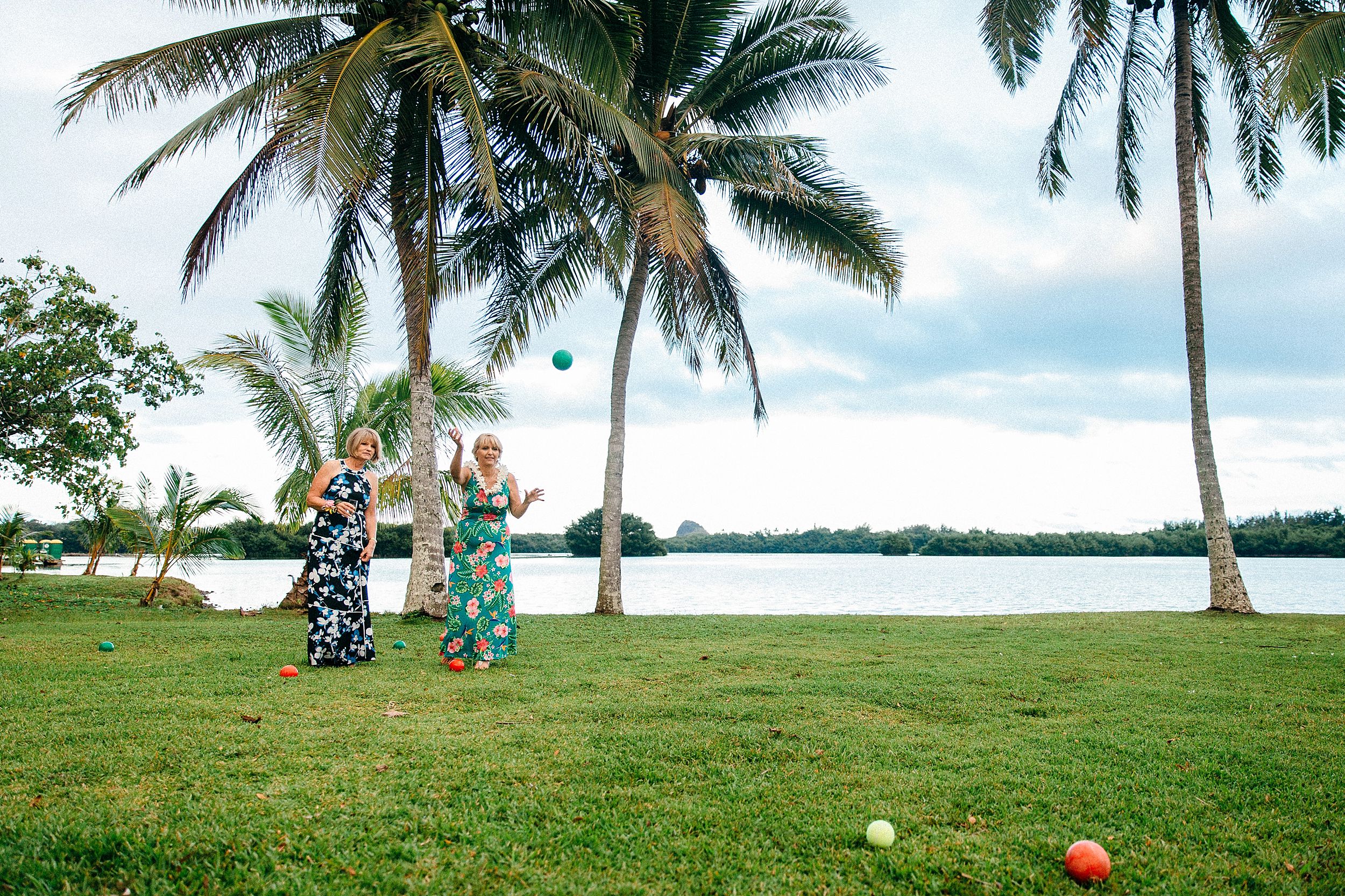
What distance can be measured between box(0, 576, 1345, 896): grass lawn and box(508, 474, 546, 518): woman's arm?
1.29 metres

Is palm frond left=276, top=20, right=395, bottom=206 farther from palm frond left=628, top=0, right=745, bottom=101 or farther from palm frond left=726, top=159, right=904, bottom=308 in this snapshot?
palm frond left=726, top=159, right=904, bottom=308

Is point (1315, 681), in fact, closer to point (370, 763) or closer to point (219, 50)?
point (370, 763)

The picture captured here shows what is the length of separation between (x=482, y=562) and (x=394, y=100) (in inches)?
286

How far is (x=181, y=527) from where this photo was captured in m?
12.9

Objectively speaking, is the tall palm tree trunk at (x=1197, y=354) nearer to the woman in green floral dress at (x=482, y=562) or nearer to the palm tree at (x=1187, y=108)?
the palm tree at (x=1187, y=108)

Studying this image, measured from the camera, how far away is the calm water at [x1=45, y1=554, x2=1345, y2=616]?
47.1 ft

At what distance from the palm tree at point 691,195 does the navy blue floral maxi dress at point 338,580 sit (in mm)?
5400

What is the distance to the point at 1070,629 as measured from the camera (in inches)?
370

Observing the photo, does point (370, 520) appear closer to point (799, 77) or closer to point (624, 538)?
point (799, 77)

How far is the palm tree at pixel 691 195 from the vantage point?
11.4m

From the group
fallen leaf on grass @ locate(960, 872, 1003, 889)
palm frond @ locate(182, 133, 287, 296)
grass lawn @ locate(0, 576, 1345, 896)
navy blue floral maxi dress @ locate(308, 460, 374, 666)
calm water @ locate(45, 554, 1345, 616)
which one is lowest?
calm water @ locate(45, 554, 1345, 616)

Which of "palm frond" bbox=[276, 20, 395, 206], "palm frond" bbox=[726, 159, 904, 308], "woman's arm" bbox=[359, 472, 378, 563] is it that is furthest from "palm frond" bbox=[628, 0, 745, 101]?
"woman's arm" bbox=[359, 472, 378, 563]

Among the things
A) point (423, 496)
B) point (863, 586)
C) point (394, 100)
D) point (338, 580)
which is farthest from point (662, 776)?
point (863, 586)

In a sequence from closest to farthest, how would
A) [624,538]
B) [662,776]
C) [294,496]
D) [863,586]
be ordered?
[662,776] < [294,496] < [863,586] < [624,538]
